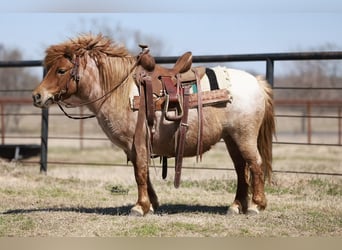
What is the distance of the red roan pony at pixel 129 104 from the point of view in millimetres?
5422

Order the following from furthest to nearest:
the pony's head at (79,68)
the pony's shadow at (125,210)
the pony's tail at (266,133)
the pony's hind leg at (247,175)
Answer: the pony's tail at (266,133) < the pony's shadow at (125,210) < the pony's hind leg at (247,175) < the pony's head at (79,68)

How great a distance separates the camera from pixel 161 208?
602 centimetres

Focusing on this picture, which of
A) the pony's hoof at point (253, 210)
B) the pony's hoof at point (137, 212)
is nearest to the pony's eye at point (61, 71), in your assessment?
the pony's hoof at point (137, 212)

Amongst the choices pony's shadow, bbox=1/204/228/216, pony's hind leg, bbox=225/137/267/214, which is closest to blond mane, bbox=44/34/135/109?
pony's shadow, bbox=1/204/228/216

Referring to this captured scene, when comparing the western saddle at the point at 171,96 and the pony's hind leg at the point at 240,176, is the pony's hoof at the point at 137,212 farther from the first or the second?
the pony's hind leg at the point at 240,176

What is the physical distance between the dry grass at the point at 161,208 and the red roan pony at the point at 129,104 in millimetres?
388

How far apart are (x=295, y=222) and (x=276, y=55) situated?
9.55ft

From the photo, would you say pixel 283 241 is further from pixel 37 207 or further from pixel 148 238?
pixel 37 207

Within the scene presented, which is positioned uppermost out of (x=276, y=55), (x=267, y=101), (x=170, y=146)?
(x=276, y=55)

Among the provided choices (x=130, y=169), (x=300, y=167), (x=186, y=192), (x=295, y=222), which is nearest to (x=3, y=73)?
(x=130, y=169)

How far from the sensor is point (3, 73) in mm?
30875

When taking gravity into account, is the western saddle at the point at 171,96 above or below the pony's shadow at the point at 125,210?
above

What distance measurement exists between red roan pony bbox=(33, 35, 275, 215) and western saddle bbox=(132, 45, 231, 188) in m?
0.07

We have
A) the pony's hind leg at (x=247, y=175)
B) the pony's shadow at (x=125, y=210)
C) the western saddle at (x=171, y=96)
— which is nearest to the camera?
the western saddle at (x=171, y=96)
